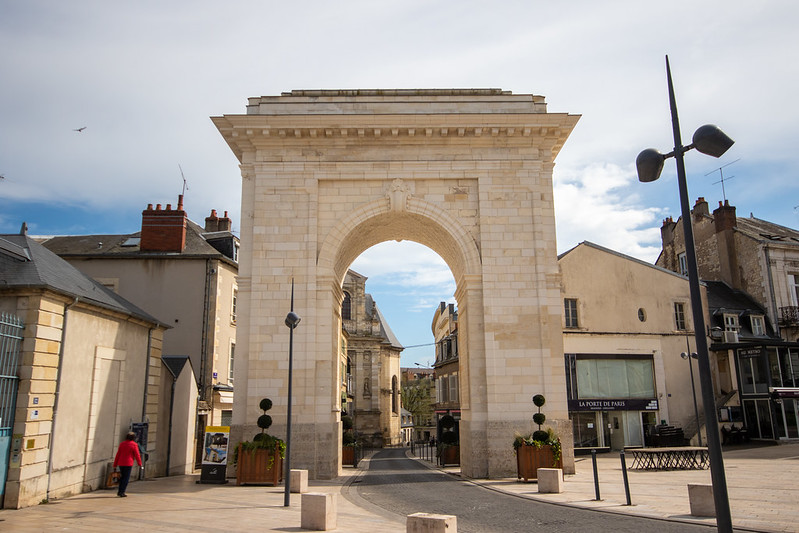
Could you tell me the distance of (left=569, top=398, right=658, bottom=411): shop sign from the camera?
86.6 ft

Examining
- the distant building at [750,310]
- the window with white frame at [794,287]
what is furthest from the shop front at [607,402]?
the window with white frame at [794,287]

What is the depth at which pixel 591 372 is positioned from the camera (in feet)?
88.2

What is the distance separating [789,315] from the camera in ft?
98.4

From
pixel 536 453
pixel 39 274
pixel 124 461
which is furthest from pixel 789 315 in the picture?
pixel 39 274

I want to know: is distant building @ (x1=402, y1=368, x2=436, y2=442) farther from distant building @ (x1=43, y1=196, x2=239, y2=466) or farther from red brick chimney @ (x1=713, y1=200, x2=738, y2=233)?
distant building @ (x1=43, y1=196, x2=239, y2=466)

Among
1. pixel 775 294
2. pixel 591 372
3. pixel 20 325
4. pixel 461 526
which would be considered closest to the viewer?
pixel 461 526

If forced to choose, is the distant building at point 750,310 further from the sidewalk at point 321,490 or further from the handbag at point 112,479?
the handbag at point 112,479

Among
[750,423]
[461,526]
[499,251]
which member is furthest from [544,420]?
[750,423]

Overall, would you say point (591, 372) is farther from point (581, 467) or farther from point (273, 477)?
point (273, 477)

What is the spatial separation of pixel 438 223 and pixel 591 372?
12.8 m

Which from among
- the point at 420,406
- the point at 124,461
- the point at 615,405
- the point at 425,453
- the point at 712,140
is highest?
the point at 712,140

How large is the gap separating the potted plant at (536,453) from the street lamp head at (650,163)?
9.94 meters

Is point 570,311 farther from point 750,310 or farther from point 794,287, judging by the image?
point 794,287

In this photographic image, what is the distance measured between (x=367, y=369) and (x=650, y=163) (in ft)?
135
